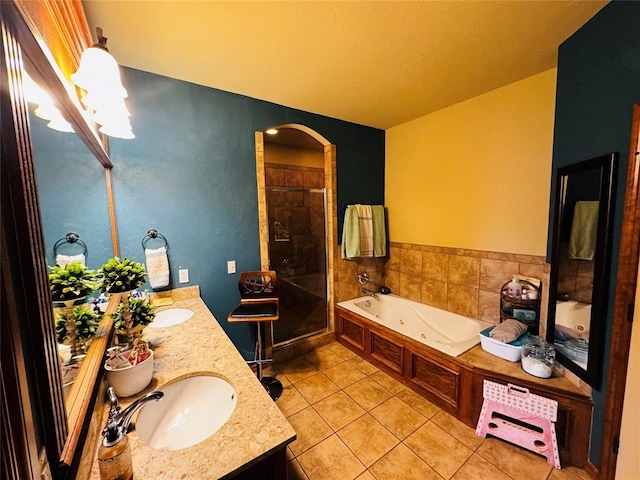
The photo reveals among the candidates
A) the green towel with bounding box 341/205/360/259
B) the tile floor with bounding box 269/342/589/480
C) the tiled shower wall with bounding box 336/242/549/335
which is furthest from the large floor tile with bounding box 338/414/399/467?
the green towel with bounding box 341/205/360/259

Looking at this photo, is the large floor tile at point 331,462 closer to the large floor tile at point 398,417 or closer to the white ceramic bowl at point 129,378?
the large floor tile at point 398,417

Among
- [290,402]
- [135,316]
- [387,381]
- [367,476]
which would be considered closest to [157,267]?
[135,316]

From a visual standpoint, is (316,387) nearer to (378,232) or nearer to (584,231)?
(378,232)

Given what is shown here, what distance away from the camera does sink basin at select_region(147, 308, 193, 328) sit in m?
1.76

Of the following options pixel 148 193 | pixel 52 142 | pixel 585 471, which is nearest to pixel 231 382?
pixel 52 142

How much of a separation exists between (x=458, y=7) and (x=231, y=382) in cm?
224

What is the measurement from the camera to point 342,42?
1657mm

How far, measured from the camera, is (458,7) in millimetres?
1385

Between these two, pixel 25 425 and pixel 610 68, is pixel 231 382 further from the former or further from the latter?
pixel 610 68

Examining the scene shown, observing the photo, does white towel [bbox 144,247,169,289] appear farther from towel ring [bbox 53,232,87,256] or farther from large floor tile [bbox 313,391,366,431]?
large floor tile [bbox 313,391,366,431]

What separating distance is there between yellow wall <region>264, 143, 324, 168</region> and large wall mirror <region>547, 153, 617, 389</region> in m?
3.03

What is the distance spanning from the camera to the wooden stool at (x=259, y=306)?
2.12 metres

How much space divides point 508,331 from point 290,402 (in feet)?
6.09

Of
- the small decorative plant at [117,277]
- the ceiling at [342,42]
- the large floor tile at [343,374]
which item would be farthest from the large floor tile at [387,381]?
the ceiling at [342,42]
